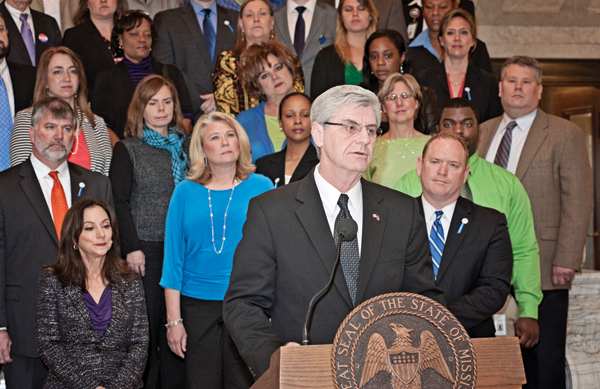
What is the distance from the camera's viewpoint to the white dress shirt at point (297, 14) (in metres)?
5.43

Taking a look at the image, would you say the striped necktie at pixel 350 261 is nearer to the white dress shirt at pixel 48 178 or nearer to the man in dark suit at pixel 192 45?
the white dress shirt at pixel 48 178

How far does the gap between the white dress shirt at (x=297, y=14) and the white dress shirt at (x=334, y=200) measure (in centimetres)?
360

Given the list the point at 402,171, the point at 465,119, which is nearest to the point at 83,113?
the point at 402,171

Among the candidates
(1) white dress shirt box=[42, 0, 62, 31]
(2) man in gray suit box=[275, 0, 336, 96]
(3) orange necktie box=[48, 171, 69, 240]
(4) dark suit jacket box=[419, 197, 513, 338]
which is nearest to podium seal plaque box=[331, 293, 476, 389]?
(4) dark suit jacket box=[419, 197, 513, 338]

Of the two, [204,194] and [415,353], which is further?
[204,194]

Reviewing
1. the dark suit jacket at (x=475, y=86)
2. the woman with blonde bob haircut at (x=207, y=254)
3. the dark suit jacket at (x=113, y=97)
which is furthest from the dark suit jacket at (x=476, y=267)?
the dark suit jacket at (x=113, y=97)

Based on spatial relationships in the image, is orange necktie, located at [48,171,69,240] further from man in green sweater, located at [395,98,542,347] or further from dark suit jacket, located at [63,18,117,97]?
man in green sweater, located at [395,98,542,347]

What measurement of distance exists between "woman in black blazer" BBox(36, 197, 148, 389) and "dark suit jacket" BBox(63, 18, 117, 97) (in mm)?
1870

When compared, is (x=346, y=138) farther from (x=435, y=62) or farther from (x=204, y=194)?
(x=435, y=62)

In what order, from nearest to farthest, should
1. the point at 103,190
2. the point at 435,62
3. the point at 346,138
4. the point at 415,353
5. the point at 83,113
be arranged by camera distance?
the point at 415,353
the point at 346,138
the point at 103,190
the point at 83,113
the point at 435,62

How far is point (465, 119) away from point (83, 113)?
7.98 ft

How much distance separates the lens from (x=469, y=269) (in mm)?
2990

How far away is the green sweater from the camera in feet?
11.1

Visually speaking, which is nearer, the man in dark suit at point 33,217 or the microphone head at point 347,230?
the microphone head at point 347,230
